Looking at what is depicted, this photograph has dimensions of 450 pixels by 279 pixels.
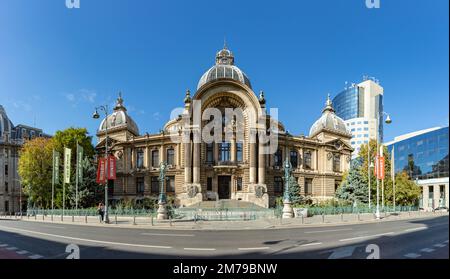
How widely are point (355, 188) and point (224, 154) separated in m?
19.1

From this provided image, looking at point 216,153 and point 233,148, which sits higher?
point 233,148

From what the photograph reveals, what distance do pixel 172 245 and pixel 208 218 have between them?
13.9 metres

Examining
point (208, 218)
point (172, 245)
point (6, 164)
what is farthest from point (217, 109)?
point (6, 164)

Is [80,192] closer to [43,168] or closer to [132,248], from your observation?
[43,168]

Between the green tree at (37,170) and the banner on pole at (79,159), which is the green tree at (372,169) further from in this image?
the green tree at (37,170)

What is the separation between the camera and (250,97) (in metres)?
42.0

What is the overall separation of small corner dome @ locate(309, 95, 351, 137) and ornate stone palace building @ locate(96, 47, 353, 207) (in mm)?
544

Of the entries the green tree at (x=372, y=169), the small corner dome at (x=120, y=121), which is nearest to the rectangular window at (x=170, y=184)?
the small corner dome at (x=120, y=121)

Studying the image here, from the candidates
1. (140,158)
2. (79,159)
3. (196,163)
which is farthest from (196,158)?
(79,159)

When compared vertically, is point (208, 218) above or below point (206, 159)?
below

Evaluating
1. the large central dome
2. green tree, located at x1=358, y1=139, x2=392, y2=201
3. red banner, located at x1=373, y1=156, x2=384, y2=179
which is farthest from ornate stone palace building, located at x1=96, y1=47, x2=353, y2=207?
red banner, located at x1=373, y1=156, x2=384, y2=179

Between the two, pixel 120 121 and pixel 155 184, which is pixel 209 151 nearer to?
pixel 155 184

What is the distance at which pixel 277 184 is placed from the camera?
46656mm
